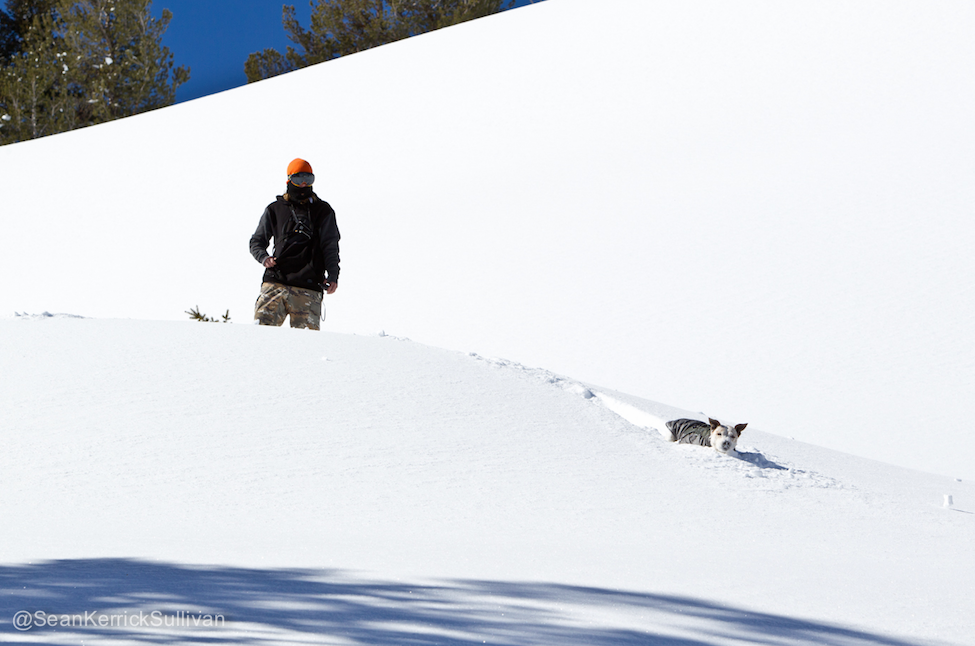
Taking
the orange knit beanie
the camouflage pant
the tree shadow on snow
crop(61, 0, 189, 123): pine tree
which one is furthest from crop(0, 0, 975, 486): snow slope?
crop(61, 0, 189, 123): pine tree

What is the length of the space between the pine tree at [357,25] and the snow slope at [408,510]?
1108 inches

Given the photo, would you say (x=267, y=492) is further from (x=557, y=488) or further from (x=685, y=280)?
(x=685, y=280)

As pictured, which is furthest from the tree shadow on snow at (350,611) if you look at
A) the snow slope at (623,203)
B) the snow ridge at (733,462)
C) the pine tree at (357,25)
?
the pine tree at (357,25)

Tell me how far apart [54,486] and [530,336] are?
6.90 m

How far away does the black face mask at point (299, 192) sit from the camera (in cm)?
518

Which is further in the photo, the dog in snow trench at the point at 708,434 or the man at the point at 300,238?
the man at the point at 300,238

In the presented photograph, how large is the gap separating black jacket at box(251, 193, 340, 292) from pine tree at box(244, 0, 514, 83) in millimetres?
27458

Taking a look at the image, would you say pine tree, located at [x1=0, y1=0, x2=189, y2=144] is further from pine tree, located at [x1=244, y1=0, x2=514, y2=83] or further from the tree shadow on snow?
the tree shadow on snow

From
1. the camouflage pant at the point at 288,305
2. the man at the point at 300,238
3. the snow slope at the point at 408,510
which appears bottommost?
the snow slope at the point at 408,510

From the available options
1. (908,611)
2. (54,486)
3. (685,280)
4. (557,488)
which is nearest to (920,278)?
(685,280)

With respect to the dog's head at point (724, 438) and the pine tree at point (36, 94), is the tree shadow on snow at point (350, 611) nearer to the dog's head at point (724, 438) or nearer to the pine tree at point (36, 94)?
the dog's head at point (724, 438)

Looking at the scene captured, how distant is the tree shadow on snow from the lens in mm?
1949

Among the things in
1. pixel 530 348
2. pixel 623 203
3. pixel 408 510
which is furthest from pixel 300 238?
pixel 623 203

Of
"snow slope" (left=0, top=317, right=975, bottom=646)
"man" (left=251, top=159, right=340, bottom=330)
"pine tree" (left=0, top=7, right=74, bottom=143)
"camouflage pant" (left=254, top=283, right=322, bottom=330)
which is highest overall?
"pine tree" (left=0, top=7, right=74, bottom=143)
